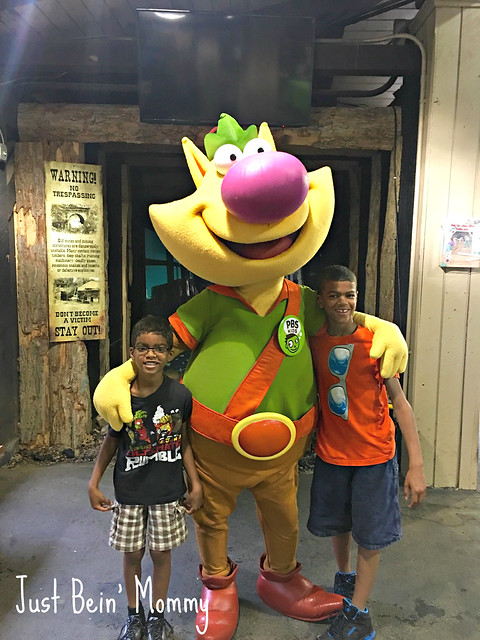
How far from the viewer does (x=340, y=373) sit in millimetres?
1630

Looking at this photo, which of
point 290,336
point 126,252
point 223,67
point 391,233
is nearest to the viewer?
point 290,336

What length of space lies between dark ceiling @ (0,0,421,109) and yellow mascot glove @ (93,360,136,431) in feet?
8.00

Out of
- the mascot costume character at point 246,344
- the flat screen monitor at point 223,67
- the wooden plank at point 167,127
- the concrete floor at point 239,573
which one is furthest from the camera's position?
the wooden plank at point 167,127

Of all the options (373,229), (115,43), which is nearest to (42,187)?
(115,43)

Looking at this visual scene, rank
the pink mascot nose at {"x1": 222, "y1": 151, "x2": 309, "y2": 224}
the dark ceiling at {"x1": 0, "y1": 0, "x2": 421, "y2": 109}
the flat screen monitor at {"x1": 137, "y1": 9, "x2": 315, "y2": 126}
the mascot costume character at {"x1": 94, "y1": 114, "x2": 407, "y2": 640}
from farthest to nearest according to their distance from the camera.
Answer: the dark ceiling at {"x1": 0, "y1": 0, "x2": 421, "y2": 109} → the flat screen monitor at {"x1": 137, "y1": 9, "x2": 315, "y2": 126} → the mascot costume character at {"x1": 94, "y1": 114, "x2": 407, "y2": 640} → the pink mascot nose at {"x1": 222, "y1": 151, "x2": 309, "y2": 224}

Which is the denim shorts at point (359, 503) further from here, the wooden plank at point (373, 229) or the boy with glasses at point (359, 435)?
the wooden plank at point (373, 229)

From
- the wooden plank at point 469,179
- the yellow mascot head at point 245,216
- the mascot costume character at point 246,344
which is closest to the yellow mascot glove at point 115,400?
the mascot costume character at point 246,344

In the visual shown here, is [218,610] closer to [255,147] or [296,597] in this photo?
[296,597]

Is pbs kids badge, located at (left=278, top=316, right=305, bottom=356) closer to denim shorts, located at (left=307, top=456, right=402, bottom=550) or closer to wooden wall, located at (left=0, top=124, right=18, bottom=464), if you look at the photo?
denim shorts, located at (left=307, top=456, right=402, bottom=550)

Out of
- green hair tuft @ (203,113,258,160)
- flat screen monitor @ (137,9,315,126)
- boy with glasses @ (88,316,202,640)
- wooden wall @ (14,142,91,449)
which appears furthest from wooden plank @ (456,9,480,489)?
wooden wall @ (14,142,91,449)

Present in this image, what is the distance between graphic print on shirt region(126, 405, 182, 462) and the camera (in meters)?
1.53

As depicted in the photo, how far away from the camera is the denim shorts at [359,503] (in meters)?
1.61

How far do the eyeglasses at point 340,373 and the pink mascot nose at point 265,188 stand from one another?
1.81ft

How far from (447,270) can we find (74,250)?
2578 mm
